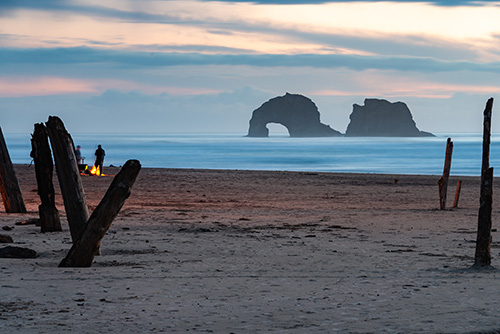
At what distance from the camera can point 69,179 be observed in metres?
10.4

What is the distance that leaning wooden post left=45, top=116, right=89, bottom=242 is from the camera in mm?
10281

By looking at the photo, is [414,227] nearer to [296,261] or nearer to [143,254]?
[296,261]

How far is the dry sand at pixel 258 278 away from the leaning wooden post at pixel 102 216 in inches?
13.4

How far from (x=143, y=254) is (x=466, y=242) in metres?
5.71

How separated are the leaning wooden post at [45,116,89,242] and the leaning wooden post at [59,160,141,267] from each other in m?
1.15

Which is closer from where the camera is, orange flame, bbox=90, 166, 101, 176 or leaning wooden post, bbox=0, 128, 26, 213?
leaning wooden post, bbox=0, 128, 26, 213

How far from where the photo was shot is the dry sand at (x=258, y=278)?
251 inches

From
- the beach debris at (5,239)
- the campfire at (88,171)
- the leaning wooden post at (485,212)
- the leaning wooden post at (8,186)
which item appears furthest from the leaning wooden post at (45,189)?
the campfire at (88,171)

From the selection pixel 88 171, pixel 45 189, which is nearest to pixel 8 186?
pixel 45 189

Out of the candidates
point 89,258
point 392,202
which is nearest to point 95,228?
point 89,258

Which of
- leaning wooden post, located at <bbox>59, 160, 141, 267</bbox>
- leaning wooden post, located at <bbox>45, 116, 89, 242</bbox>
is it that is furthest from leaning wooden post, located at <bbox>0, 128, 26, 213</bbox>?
leaning wooden post, located at <bbox>59, 160, 141, 267</bbox>

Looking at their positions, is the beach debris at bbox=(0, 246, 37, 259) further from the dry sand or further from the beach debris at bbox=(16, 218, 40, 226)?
the beach debris at bbox=(16, 218, 40, 226)

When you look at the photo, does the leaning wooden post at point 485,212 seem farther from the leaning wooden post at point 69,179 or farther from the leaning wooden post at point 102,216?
the leaning wooden post at point 69,179

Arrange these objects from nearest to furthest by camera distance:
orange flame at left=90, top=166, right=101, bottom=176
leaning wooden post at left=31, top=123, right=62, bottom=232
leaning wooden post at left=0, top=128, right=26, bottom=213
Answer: leaning wooden post at left=31, top=123, right=62, bottom=232 → leaning wooden post at left=0, top=128, right=26, bottom=213 → orange flame at left=90, top=166, right=101, bottom=176
